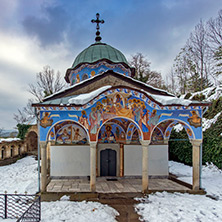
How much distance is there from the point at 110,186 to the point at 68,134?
3.46 meters

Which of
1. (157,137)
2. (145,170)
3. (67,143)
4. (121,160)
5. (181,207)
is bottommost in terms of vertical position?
(181,207)

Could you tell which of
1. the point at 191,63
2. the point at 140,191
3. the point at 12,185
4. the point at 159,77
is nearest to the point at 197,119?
the point at 140,191

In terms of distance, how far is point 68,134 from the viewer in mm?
9656

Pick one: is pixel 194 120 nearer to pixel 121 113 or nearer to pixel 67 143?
pixel 121 113

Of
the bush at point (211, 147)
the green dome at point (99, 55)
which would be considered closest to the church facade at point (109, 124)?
the green dome at point (99, 55)

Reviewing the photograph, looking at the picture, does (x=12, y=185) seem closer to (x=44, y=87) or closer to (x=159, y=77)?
(x=44, y=87)

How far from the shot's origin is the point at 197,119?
7254 mm

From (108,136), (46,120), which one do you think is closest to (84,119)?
(46,120)

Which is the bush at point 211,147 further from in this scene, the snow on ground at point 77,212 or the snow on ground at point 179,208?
the snow on ground at point 77,212

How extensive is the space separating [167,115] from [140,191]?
3.20 m

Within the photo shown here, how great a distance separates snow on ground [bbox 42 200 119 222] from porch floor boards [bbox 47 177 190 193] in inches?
43.9

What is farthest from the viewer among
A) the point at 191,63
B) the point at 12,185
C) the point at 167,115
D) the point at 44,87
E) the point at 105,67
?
the point at 44,87

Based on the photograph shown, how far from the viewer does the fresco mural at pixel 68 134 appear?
955cm

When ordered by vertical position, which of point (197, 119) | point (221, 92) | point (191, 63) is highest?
point (191, 63)
